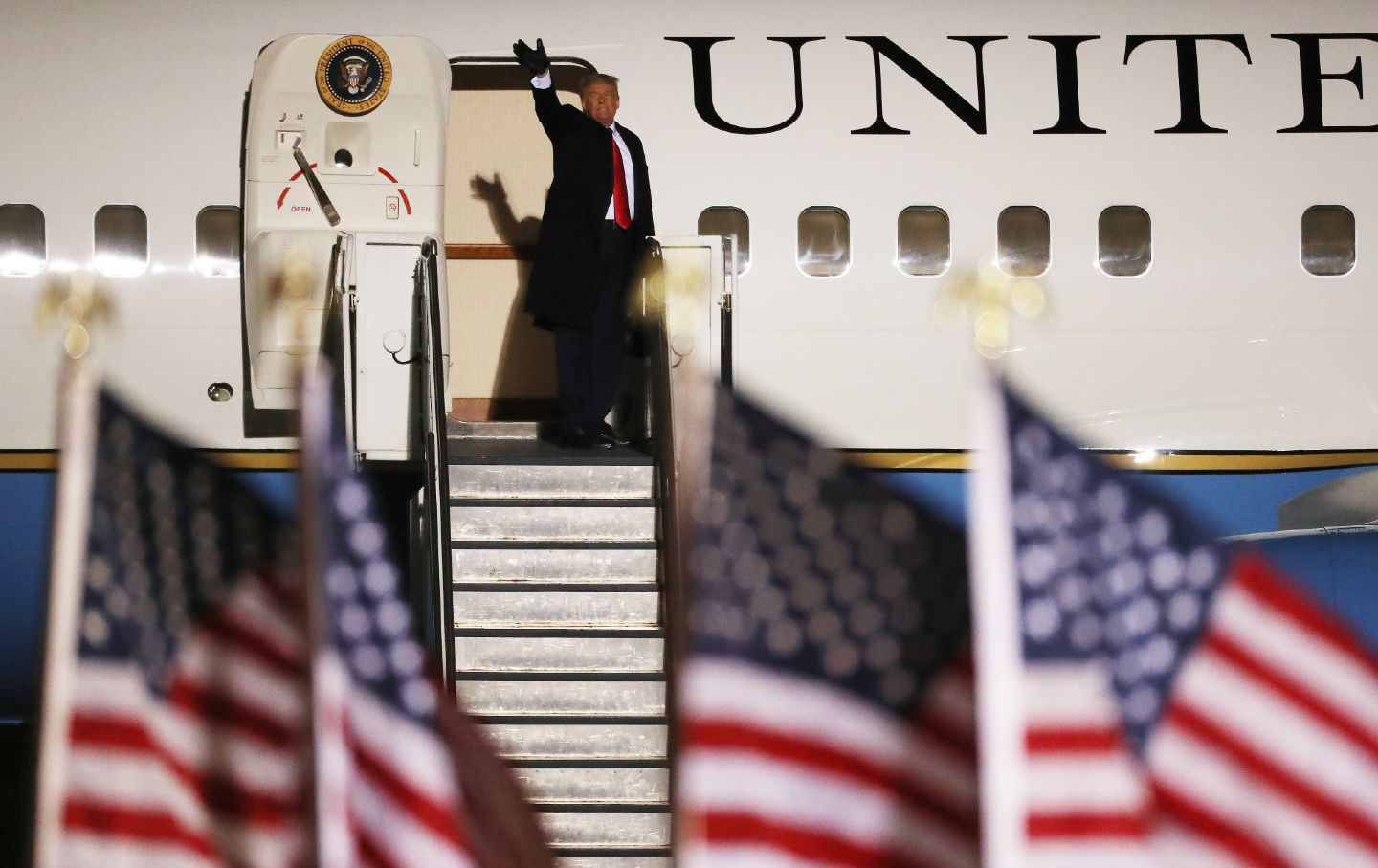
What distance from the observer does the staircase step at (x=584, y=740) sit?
5.32 meters

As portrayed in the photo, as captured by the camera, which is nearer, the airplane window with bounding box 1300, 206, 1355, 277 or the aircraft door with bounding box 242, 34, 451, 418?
the aircraft door with bounding box 242, 34, 451, 418

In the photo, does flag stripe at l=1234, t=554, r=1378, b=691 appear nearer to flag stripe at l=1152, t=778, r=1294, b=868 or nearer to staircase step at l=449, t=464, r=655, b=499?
flag stripe at l=1152, t=778, r=1294, b=868

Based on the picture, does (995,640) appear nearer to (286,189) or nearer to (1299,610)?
(1299,610)

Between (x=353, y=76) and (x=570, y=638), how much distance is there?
336 cm

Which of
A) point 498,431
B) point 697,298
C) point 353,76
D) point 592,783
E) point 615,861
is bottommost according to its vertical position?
point 615,861

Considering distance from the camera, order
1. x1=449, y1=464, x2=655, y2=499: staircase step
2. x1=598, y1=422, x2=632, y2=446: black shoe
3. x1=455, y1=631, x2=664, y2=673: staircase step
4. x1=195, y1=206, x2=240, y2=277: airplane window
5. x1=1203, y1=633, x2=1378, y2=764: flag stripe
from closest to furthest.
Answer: x1=1203, y1=633, x2=1378, y2=764: flag stripe
x1=455, y1=631, x2=664, y2=673: staircase step
x1=449, y1=464, x2=655, y2=499: staircase step
x1=598, y1=422, x2=632, y2=446: black shoe
x1=195, y1=206, x2=240, y2=277: airplane window

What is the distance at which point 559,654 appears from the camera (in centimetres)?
553

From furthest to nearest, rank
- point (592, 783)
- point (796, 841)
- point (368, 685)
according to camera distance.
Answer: point (592, 783) → point (368, 685) → point (796, 841)

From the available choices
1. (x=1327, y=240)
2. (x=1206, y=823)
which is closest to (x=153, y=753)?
(x=1206, y=823)

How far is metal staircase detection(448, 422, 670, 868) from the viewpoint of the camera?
5.22 metres

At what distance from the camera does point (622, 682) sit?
5445mm

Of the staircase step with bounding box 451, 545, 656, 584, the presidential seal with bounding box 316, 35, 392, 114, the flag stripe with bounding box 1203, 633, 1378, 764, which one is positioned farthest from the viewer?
the presidential seal with bounding box 316, 35, 392, 114

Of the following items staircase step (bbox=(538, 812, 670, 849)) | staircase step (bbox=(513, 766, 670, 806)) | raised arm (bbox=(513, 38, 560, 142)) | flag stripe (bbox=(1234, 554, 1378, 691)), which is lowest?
staircase step (bbox=(538, 812, 670, 849))

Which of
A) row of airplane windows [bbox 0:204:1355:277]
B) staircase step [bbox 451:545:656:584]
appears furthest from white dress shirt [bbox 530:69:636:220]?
staircase step [bbox 451:545:656:584]
